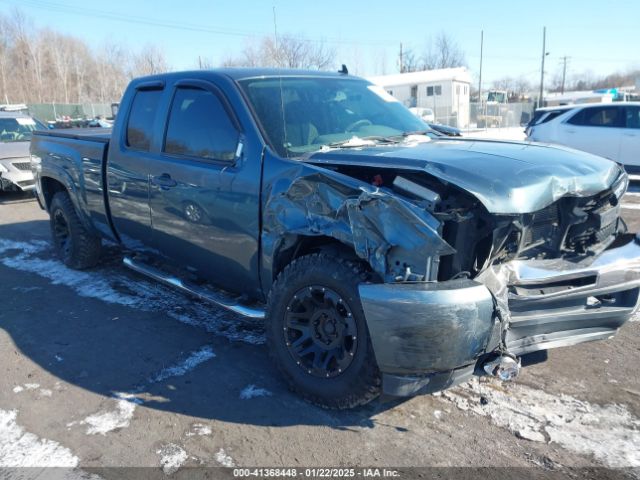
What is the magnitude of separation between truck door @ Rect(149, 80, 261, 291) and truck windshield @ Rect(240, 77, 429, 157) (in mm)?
222

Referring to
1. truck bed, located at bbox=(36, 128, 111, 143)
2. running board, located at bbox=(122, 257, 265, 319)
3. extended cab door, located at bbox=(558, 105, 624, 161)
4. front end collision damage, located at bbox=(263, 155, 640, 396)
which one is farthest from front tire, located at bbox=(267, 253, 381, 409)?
extended cab door, located at bbox=(558, 105, 624, 161)

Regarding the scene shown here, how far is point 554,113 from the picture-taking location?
11.7 meters

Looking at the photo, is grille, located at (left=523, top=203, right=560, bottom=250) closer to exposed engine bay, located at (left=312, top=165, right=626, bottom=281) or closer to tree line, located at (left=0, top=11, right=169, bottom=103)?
exposed engine bay, located at (left=312, top=165, right=626, bottom=281)

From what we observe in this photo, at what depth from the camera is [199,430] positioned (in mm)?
2891

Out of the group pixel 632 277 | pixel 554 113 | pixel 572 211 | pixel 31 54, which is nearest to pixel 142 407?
pixel 572 211

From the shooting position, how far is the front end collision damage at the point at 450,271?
2.45 m

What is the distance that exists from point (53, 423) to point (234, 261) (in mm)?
1432

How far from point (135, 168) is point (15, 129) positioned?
31.0ft

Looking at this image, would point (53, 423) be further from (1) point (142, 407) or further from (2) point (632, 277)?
(2) point (632, 277)

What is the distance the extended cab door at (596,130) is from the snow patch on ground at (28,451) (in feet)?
35.0

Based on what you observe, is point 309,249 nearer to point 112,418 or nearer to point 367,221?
point 367,221

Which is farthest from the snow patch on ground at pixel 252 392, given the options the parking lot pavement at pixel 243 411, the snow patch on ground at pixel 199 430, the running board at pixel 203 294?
the running board at pixel 203 294

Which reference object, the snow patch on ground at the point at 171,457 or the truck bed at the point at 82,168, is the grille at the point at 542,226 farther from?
the truck bed at the point at 82,168

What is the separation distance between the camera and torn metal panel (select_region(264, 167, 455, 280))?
98.5 inches
